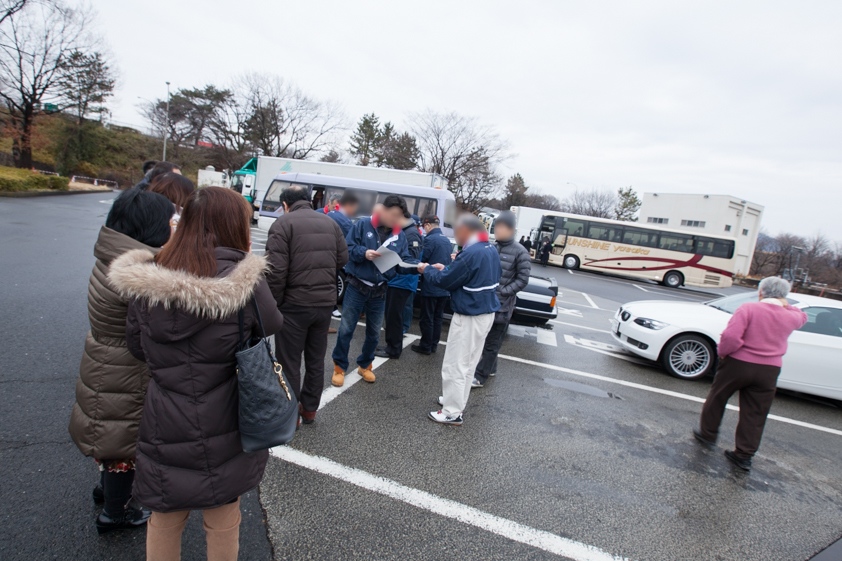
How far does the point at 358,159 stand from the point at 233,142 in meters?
13.2

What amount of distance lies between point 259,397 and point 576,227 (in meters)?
23.1

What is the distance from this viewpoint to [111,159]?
3588 centimetres

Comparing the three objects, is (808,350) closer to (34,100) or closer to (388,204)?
(388,204)

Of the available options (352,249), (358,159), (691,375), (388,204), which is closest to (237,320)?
(352,249)

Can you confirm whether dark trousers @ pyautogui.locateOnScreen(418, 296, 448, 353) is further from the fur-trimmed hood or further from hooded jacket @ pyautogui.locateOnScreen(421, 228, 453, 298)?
the fur-trimmed hood

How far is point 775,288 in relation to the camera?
11.4 feet

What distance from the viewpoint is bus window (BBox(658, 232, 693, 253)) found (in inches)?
851

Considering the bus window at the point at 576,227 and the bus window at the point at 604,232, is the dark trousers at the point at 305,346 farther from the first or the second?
the bus window at the point at 604,232

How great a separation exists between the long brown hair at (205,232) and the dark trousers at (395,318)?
3.12 m

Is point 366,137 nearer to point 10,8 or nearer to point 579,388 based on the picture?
point 10,8

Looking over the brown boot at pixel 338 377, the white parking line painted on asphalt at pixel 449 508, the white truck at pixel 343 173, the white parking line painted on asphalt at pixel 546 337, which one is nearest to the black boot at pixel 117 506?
the white parking line painted on asphalt at pixel 449 508

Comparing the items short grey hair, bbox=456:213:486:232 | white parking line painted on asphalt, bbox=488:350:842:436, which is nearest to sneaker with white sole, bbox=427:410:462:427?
short grey hair, bbox=456:213:486:232

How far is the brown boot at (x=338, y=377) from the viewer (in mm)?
4156

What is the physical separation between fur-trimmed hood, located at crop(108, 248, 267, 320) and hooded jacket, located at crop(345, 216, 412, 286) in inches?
94.7
